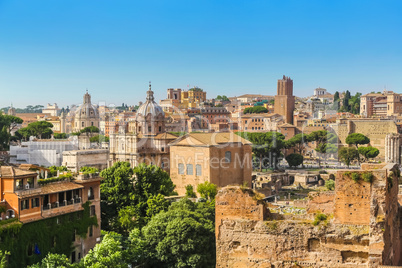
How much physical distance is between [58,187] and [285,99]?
252 feet

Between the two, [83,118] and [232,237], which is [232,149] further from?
[83,118]

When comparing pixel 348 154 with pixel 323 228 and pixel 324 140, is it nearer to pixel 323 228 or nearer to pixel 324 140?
Result: pixel 324 140

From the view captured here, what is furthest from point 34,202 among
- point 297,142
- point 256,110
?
point 256,110

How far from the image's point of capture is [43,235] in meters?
20.0

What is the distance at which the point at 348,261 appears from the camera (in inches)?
574

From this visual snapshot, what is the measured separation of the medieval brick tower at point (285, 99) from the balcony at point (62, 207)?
74331mm

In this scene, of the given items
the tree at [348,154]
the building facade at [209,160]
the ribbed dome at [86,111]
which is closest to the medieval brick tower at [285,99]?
the tree at [348,154]

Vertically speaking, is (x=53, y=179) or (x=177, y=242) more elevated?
(x=53, y=179)

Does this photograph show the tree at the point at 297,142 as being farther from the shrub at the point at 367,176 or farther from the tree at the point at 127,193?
the shrub at the point at 367,176

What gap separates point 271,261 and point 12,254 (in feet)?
30.2

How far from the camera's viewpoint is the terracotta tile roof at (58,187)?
67.7 ft

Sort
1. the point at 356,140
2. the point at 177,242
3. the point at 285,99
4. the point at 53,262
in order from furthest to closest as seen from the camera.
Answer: the point at 285,99 → the point at 356,140 → the point at 177,242 → the point at 53,262

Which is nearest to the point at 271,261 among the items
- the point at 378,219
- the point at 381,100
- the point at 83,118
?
the point at 378,219

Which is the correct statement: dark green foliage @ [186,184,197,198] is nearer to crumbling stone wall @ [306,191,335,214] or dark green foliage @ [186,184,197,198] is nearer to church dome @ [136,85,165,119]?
church dome @ [136,85,165,119]
